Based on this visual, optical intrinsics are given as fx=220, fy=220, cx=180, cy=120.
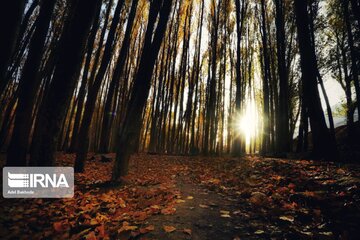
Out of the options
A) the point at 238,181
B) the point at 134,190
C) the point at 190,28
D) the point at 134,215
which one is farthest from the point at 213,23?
the point at 134,215

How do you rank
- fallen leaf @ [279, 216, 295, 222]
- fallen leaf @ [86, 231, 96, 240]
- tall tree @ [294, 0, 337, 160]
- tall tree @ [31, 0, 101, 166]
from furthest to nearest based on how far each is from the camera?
tall tree @ [294, 0, 337, 160]
tall tree @ [31, 0, 101, 166]
fallen leaf @ [279, 216, 295, 222]
fallen leaf @ [86, 231, 96, 240]

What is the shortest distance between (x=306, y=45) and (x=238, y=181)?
5105 millimetres

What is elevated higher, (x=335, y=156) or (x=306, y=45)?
(x=306, y=45)

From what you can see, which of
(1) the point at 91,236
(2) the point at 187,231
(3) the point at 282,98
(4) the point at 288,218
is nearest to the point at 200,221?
(2) the point at 187,231

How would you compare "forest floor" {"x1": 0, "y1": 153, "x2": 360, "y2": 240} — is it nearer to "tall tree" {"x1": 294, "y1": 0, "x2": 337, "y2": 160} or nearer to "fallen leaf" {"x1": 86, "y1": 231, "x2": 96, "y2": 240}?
"fallen leaf" {"x1": 86, "y1": 231, "x2": 96, "y2": 240}

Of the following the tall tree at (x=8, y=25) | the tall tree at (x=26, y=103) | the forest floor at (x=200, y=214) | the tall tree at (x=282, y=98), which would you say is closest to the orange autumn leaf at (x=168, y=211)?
the forest floor at (x=200, y=214)

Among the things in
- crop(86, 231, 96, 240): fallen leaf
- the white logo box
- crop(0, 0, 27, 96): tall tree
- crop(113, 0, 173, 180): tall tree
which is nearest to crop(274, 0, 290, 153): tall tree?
crop(113, 0, 173, 180): tall tree

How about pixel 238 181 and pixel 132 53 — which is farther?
pixel 132 53

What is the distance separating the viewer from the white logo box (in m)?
3.98

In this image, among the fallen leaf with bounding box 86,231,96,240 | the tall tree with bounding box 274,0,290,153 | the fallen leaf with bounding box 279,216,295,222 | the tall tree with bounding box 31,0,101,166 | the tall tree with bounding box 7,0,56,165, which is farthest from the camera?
the tall tree with bounding box 274,0,290,153

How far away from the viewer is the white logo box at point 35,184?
3980 millimetres

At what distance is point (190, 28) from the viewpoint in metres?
16.5

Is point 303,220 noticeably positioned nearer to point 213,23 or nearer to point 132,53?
point 213,23

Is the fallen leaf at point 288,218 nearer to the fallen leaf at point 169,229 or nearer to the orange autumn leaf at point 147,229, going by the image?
the fallen leaf at point 169,229
